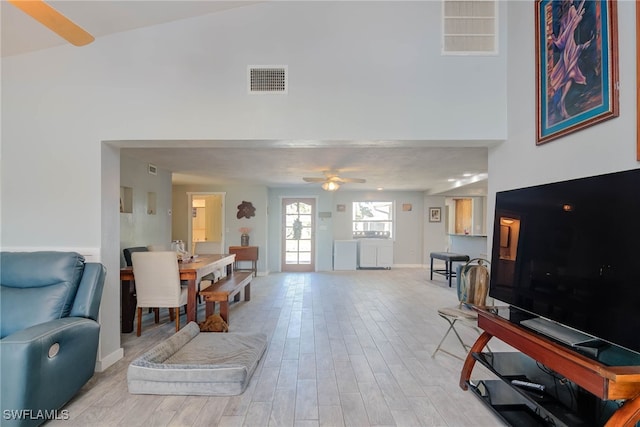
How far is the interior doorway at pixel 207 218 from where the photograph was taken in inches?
302

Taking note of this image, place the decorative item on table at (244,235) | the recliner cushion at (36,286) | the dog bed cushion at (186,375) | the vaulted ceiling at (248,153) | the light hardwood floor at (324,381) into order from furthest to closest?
the decorative item on table at (244,235) < the vaulted ceiling at (248,153) < the dog bed cushion at (186,375) < the recliner cushion at (36,286) < the light hardwood floor at (324,381)

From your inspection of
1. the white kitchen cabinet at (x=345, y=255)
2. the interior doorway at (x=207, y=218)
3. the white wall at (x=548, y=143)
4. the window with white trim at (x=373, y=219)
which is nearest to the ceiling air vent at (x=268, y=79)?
the white wall at (x=548, y=143)

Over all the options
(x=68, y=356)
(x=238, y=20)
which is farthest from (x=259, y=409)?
(x=238, y=20)

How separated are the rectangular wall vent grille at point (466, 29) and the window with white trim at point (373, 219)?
6.47 meters

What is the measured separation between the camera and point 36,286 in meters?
2.23

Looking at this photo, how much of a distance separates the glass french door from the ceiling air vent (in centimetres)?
567

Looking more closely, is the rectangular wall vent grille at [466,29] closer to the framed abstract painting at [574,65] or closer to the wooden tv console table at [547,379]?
the framed abstract painting at [574,65]

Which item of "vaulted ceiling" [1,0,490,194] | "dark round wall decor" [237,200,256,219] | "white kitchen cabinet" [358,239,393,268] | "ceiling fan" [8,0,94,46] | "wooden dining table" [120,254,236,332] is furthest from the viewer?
"white kitchen cabinet" [358,239,393,268]

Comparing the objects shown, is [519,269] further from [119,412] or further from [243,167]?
[243,167]

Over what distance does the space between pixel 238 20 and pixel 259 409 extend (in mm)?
3022

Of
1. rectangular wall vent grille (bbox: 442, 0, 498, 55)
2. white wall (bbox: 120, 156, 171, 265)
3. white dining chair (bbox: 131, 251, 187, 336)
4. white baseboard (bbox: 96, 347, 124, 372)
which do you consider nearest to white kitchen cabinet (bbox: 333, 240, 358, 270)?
white wall (bbox: 120, 156, 171, 265)

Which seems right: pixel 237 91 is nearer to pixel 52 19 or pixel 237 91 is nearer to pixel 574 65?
pixel 52 19

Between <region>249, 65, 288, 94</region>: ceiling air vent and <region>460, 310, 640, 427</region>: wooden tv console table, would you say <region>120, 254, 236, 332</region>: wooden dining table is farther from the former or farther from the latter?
<region>460, 310, 640, 427</region>: wooden tv console table

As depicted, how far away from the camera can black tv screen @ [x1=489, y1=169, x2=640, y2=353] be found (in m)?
1.36
